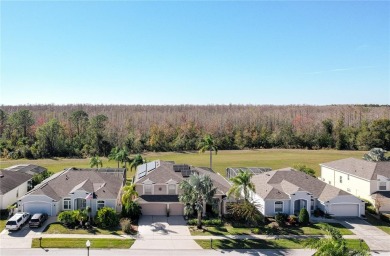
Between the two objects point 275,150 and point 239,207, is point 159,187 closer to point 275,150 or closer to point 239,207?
Answer: point 239,207

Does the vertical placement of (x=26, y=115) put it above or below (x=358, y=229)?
above

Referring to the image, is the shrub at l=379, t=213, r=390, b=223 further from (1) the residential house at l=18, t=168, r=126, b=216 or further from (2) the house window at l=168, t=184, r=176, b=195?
(1) the residential house at l=18, t=168, r=126, b=216

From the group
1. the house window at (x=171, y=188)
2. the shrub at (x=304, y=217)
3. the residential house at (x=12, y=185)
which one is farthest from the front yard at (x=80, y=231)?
the shrub at (x=304, y=217)

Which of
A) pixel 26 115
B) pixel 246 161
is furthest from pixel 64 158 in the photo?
pixel 246 161

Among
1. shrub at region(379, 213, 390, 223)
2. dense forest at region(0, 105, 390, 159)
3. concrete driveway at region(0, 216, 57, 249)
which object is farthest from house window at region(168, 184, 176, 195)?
dense forest at region(0, 105, 390, 159)

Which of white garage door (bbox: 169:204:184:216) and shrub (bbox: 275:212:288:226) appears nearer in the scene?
shrub (bbox: 275:212:288:226)

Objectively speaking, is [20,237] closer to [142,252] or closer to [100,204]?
[100,204]

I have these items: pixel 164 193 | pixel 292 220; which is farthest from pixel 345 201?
pixel 164 193
